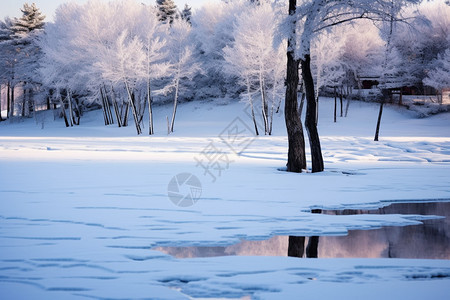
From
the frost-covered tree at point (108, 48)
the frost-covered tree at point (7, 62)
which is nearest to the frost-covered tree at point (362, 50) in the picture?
the frost-covered tree at point (108, 48)

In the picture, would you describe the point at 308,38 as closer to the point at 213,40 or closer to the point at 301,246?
the point at 301,246

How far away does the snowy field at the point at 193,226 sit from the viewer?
450 cm

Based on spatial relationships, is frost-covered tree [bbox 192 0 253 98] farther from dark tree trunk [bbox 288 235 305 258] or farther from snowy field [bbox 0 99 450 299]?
dark tree trunk [bbox 288 235 305 258]

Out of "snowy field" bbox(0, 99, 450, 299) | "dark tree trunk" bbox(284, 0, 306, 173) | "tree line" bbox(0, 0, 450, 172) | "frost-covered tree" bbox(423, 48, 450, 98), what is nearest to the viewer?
"snowy field" bbox(0, 99, 450, 299)

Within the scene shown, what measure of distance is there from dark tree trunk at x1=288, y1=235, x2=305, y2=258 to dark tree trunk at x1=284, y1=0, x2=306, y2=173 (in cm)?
781

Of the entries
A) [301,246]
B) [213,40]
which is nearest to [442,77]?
[213,40]

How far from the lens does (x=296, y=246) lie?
6.23 m

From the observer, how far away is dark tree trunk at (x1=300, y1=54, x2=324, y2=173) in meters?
13.8

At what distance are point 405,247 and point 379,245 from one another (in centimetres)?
32

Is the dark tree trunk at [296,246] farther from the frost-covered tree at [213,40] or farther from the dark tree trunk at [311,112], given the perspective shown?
the frost-covered tree at [213,40]

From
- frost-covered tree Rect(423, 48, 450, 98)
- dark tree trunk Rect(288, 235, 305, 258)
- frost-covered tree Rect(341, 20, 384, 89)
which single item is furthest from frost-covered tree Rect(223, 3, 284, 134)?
dark tree trunk Rect(288, 235, 305, 258)

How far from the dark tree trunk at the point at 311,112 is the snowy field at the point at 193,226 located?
503mm

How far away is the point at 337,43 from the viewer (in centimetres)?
3884

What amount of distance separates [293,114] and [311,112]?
1.77 feet
